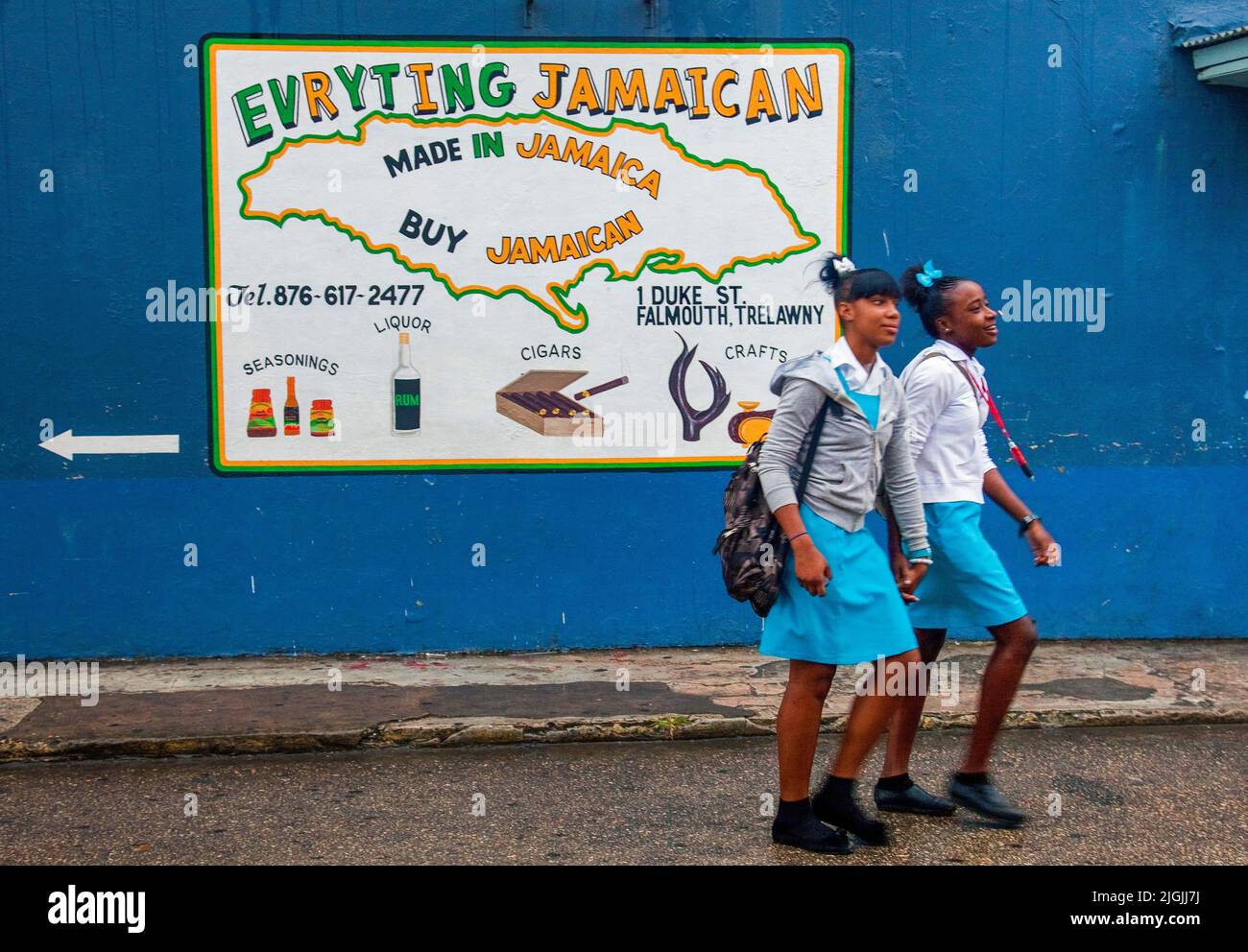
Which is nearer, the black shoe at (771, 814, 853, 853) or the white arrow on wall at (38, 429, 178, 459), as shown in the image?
the black shoe at (771, 814, 853, 853)

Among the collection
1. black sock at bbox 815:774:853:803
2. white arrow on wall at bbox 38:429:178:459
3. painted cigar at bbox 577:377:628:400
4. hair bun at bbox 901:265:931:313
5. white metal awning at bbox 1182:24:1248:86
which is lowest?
black sock at bbox 815:774:853:803

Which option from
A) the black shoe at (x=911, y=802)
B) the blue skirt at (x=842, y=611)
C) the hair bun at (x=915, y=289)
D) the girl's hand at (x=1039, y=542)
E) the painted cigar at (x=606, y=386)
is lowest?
the black shoe at (x=911, y=802)

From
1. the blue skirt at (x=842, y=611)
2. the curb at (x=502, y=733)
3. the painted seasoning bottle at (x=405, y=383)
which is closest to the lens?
the blue skirt at (x=842, y=611)

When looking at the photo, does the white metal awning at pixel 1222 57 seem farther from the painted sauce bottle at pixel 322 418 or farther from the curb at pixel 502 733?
the painted sauce bottle at pixel 322 418

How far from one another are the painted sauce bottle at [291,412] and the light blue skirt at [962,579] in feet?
12.0

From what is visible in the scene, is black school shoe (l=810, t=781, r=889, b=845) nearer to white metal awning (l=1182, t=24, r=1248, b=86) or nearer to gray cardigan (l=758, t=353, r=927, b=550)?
gray cardigan (l=758, t=353, r=927, b=550)

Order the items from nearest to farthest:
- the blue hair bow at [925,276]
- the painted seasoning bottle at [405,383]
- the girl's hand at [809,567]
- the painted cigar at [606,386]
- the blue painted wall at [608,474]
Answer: the girl's hand at [809,567] < the blue hair bow at [925,276] < the blue painted wall at [608,474] < the painted seasoning bottle at [405,383] < the painted cigar at [606,386]

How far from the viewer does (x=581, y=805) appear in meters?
5.28

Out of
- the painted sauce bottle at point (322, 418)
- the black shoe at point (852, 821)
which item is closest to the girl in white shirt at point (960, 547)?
the black shoe at point (852, 821)

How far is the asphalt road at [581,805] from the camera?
4.75 m

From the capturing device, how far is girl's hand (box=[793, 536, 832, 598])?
4457 mm

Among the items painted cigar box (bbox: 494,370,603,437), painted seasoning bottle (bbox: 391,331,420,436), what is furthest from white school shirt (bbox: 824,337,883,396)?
painted seasoning bottle (bbox: 391,331,420,436)

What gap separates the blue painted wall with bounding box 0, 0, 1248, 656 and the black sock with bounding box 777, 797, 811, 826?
9.53 ft
